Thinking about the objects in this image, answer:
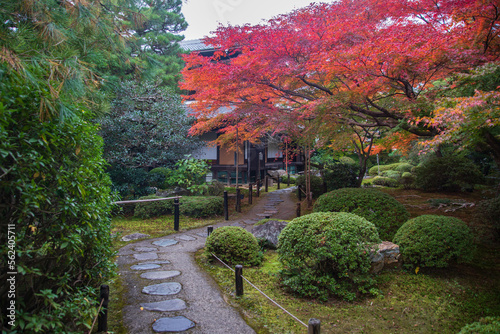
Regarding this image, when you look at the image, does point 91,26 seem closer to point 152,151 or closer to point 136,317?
point 136,317

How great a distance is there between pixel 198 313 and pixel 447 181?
10.8m

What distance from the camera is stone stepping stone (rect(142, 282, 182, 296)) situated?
3.73 meters

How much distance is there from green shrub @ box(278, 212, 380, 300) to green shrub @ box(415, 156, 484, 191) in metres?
8.33

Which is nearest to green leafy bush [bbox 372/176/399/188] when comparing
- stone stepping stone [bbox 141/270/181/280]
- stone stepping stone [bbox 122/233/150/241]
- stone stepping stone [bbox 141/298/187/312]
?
stone stepping stone [bbox 122/233/150/241]

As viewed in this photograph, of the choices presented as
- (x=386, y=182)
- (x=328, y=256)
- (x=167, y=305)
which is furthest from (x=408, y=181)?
(x=167, y=305)

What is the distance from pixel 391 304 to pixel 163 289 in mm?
3026

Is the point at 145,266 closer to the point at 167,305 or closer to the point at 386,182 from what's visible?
the point at 167,305

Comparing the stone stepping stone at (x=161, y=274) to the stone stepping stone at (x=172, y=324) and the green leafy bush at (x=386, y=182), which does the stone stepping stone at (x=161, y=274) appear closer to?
the stone stepping stone at (x=172, y=324)

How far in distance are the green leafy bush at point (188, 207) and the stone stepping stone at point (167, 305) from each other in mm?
5484

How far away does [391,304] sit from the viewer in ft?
12.4

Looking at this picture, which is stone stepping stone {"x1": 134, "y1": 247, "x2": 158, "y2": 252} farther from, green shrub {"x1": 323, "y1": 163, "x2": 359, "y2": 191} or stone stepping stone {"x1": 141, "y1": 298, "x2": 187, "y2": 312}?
green shrub {"x1": 323, "y1": 163, "x2": 359, "y2": 191}

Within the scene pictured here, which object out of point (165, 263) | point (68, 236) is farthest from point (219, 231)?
point (68, 236)

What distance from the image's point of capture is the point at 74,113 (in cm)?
234

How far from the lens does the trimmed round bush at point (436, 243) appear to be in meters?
4.49
